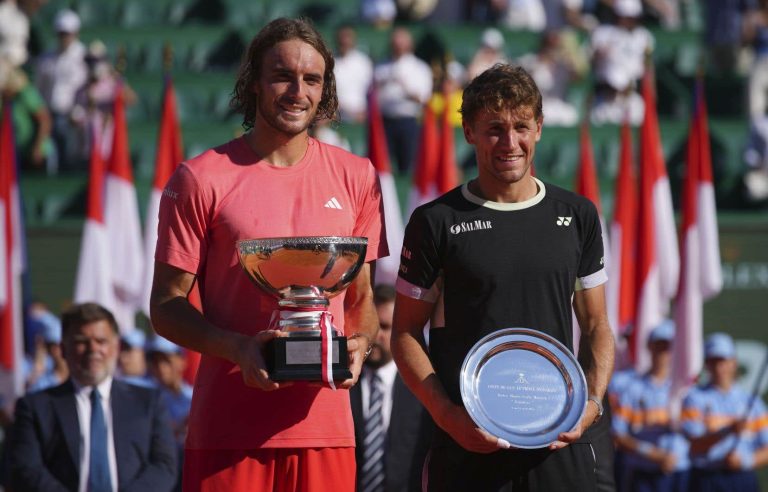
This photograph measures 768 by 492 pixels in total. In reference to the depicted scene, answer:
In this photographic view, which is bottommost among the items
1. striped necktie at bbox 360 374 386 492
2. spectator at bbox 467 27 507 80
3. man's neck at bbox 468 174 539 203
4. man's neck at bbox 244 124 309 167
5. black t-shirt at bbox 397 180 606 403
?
striped necktie at bbox 360 374 386 492

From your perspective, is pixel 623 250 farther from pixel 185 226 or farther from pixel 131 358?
pixel 185 226

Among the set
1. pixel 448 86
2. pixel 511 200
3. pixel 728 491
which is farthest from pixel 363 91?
pixel 511 200

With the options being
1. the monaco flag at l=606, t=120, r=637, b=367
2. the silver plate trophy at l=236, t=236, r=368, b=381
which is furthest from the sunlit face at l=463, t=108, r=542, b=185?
the monaco flag at l=606, t=120, r=637, b=367

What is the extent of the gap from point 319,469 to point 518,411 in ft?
1.85

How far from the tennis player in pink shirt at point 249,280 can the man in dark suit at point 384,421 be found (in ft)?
9.26

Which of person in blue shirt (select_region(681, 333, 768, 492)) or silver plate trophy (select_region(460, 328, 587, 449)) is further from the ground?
silver plate trophy (select_region(460, 328, 587, 449))

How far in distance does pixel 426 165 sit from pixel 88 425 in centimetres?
632

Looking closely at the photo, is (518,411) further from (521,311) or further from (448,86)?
(448,86)

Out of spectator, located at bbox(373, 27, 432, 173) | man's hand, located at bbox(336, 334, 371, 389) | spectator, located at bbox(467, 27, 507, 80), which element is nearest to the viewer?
man's hand, located at bbox(336, 334, 371, 389)

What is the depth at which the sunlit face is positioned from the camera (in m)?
4.06

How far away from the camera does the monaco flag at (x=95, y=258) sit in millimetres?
11312

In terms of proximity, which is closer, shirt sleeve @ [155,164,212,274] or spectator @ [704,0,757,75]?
shirt sleeve @ [155,164,212,274]

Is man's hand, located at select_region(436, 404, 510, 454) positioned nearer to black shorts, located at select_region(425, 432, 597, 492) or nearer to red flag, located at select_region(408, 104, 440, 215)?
black shorts, located at select_region(425, 432, 597, 492)

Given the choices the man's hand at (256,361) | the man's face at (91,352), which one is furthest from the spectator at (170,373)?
the man's hand at (256,361)
